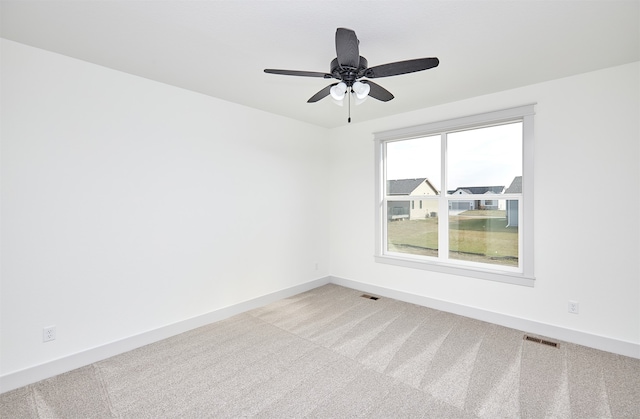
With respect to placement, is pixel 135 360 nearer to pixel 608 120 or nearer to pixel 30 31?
pixel 30 31

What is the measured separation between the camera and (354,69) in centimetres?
197

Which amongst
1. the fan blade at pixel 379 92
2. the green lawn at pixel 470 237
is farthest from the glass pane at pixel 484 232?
the fan blade at pixel 379 92

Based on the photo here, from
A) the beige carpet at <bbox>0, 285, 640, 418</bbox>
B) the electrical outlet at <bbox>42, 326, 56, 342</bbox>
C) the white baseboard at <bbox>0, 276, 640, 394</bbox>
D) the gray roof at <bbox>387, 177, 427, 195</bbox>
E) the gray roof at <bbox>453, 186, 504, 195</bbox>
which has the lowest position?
the beige carpet at <bbox>0, 285, 640, 418</bbox>

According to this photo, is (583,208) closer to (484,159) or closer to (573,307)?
(573,307)

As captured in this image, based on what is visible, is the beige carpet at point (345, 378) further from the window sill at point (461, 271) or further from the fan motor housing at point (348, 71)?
the fan motor housing at point (348, 71)

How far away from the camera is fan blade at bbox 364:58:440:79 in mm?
1802

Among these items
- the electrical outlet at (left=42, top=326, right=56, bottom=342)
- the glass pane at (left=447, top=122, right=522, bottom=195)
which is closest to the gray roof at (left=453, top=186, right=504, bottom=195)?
the glass pane at (left=447, top=122, right=522, bottom=195)

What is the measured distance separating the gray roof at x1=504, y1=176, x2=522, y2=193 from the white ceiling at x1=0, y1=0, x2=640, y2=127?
1012 millimetres

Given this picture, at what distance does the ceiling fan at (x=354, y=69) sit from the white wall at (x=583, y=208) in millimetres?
1939

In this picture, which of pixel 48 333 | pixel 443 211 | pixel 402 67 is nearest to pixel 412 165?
pixel 443 211

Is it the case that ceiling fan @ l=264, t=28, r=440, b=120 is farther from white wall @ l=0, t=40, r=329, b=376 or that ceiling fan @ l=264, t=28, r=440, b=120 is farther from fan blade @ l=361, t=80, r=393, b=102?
white wall @ l=0, t=40, r=329, b=376

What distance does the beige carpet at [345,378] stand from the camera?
6.57 ft

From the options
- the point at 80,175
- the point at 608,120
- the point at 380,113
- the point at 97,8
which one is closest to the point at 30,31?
the point at 97,8

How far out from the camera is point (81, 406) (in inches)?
80.0
